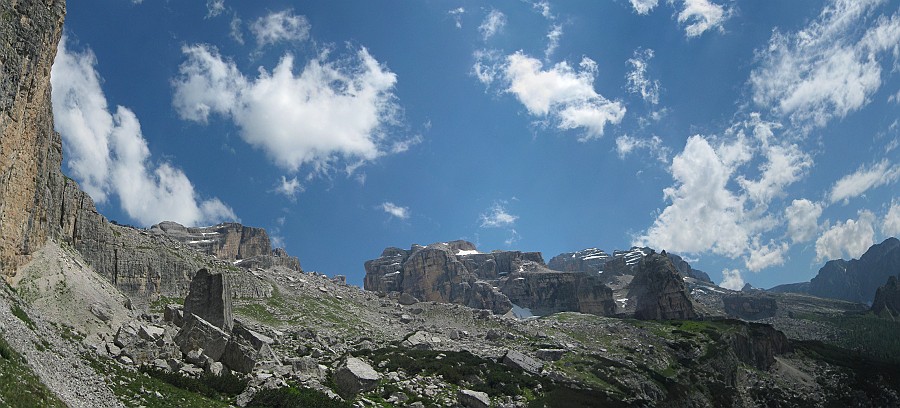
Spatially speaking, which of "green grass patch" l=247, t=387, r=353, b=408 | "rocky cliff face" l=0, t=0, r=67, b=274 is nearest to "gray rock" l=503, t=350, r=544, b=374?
"green grass patch" l=247, t=387, r=353, b=408

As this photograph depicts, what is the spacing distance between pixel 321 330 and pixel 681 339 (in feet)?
281

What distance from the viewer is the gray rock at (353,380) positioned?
45.6 metres

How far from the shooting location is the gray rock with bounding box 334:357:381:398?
45.6 metres

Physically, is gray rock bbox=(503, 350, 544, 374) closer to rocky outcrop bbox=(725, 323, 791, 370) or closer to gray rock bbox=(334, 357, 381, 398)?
gray rock bbox=(334, 357, 381, 398)

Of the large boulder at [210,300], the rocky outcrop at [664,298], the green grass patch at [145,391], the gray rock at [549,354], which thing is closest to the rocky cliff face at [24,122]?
the large boulder at [210,300]

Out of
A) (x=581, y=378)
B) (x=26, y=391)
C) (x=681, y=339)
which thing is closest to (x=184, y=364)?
(x=26, y=391)

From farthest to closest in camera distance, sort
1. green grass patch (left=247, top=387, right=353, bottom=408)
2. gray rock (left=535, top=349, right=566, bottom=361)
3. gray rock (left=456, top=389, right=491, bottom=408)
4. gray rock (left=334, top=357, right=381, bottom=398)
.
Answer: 1. gray rock (left=535, top=349, right=566, bottom=361)
2. gray rock (left=456, top=389, right=491, bottom=408)
3. gray rock (left=334, top=357, right=381, bottom=398)
4. green grass patch (left=247, top=387, right=353, bottom=408)

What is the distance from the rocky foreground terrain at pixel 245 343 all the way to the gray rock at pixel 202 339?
10 cm

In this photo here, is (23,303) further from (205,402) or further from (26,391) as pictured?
(26,391)

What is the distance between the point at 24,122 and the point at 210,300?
74.4 ft

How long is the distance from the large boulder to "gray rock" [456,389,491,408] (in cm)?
2482

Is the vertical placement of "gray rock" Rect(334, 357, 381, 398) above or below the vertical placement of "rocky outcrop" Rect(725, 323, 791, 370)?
below

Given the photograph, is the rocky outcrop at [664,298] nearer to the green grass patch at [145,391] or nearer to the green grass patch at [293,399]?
the green grass patch at [293,399]

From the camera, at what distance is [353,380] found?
1825 inches
